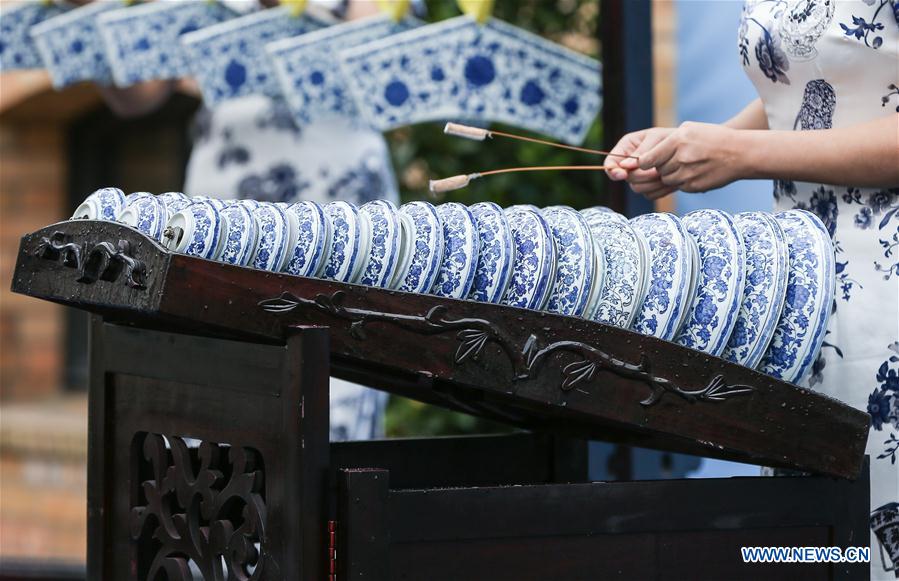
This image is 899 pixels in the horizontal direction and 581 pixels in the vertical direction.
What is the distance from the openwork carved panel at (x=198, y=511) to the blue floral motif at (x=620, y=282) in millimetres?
304

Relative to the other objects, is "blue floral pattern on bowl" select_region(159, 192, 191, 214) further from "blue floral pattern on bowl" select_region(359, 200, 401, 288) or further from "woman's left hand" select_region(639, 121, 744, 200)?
"woman's left hand" select_region(639, 121, 744, 200)

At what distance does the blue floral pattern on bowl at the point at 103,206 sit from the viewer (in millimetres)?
1075

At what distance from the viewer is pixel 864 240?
1.27 m

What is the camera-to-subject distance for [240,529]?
40.9 inches

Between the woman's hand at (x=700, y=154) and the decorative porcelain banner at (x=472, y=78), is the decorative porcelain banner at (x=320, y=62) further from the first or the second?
the woman's hand at (x=700, y=154)

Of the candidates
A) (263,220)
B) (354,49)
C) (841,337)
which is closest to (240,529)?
(263,220)

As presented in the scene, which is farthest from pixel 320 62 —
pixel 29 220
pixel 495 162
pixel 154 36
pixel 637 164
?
pixel 29 220

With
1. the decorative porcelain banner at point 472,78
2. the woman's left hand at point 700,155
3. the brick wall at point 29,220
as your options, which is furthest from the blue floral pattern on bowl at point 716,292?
the brick wall at point 29,220

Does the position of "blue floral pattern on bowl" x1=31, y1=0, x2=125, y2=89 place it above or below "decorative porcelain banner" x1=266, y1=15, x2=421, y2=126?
above

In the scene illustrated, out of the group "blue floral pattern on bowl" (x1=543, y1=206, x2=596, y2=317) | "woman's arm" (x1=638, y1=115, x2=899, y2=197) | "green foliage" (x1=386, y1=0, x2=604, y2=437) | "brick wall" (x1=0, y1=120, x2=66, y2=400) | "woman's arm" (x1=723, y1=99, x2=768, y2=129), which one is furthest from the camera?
"brick wall" (x1=0, y1=120, x2=66, y2=400)

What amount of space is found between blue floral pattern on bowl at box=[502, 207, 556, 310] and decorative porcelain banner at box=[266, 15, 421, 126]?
42.2 inches

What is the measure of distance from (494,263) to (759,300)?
232 mm

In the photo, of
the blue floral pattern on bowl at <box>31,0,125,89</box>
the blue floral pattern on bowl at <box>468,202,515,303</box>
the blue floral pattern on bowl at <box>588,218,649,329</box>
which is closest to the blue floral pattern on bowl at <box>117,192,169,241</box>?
the blue floral pattern on bowl at <box>468,202,515,303</box>

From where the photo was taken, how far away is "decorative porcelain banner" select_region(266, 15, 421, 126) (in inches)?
Answer: 82.9
